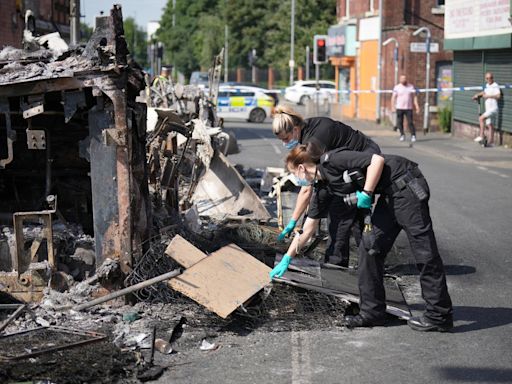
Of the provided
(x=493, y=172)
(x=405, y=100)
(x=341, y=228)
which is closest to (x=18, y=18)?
(x=405, y=100)

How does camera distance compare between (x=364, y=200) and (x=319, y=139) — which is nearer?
(x=364, y=200)

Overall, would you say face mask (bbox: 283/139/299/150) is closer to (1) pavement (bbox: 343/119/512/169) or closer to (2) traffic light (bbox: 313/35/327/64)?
(1) pavement (bbox: 343/119/512/169)

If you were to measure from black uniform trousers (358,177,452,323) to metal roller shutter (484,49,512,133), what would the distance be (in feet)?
52.2

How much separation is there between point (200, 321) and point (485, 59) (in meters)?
18.7

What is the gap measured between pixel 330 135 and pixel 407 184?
1233 mm

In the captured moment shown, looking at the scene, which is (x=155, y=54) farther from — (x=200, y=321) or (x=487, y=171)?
(x=200, y=321)

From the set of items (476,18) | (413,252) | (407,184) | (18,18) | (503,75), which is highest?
(476,18)

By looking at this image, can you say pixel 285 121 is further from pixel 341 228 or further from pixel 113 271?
pixel 113 271

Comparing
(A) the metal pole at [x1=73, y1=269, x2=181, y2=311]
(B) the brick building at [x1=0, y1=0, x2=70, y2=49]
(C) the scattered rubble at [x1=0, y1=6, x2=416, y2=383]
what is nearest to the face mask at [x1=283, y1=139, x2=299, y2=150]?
(C) the scattered rubble at [x1=0, y1=6, x2=416, y2=383]

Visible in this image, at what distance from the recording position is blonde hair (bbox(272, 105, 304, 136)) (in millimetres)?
7270

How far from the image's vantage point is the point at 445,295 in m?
6.59

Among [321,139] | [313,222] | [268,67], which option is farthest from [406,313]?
[268,67]

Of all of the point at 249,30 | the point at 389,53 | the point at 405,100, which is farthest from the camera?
the point at 249,30

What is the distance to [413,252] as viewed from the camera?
6.61 metres
